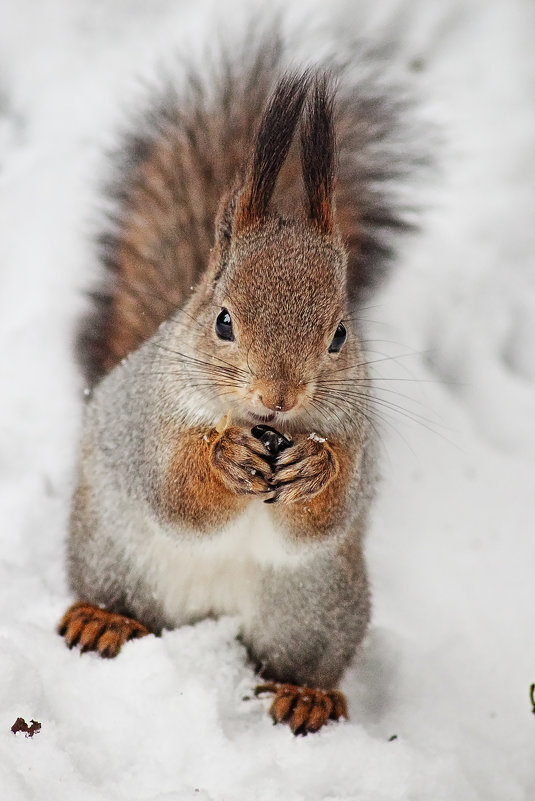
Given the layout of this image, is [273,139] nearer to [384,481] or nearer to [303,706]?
[303,706]

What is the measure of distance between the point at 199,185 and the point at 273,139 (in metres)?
0.70

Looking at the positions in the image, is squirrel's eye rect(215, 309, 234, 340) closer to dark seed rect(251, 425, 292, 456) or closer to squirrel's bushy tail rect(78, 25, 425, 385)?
dark seed rect(251, 425, 292, 456)

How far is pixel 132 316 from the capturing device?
7.51 ft

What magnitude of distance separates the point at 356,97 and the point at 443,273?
32.8 inches

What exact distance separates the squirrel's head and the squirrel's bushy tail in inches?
18.3

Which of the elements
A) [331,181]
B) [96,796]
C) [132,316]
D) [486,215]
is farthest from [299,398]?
[486,215]

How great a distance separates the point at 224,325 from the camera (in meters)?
1.64

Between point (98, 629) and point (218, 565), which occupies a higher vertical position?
point (218, 565)

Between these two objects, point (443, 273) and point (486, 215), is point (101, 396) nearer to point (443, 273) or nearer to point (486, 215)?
point (443, 273)

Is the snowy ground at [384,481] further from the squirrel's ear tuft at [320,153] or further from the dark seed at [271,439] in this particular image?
the squirrel's ear tuft at [320,153]

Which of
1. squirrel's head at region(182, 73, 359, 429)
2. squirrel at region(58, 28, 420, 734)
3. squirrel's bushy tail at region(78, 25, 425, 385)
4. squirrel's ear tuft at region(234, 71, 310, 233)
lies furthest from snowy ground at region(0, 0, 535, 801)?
squirrel's ear tuft at region(234, 71, 310, 233)

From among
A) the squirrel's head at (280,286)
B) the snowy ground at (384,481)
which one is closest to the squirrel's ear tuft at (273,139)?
the squirrel's head at (280,286)

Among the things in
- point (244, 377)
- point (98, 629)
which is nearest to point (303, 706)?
point (98, 629)

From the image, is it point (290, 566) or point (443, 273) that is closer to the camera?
point (290, 566)
